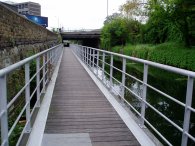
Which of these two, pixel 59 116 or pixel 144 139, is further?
pixel 59 116

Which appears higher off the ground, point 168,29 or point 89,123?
point 168,29

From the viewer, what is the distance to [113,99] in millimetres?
6543

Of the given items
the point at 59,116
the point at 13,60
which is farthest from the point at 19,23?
the point at 59,116

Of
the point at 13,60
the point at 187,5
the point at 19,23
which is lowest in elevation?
the point at 13,60

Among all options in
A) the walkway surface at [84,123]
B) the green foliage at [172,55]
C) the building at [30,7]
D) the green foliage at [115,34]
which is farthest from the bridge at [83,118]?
the building at [30,7]

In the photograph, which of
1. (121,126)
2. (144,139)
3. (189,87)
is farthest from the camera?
(121,126)

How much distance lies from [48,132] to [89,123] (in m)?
0.77

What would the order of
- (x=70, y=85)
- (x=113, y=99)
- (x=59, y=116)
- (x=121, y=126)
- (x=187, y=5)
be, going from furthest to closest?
(x=187, y=5), (x=70, y=85), (x=113, y=99), (x=59, y=116), (x=121, y=126)

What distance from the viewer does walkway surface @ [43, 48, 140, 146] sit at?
159 inches

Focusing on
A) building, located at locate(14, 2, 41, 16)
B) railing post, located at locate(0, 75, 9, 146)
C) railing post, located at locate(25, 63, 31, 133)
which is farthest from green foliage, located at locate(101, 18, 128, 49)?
building, located at locate(14, 2, 41, 16)

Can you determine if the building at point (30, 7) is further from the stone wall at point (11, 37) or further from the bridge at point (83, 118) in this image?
the bridge at point (83, 118)

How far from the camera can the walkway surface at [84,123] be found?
4047mm

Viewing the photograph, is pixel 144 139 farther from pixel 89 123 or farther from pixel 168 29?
pixel 168 29

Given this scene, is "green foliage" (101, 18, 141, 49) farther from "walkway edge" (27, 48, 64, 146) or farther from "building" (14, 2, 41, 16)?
"building" (14, 2, 41, 16)
